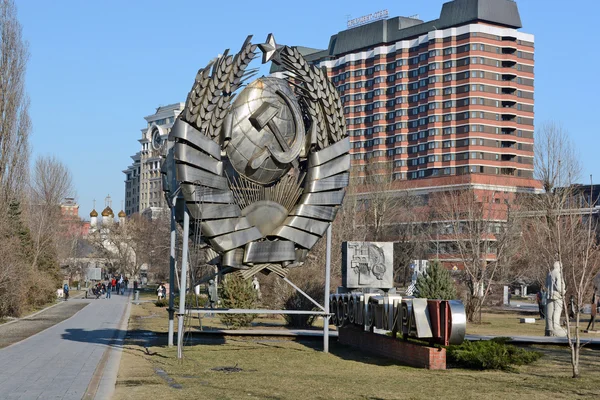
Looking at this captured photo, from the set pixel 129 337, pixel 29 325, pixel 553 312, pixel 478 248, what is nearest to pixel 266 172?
pixel 129 337

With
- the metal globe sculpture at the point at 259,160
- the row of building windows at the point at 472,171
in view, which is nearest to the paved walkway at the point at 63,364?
the metal globe sculpture at the point at 259,160

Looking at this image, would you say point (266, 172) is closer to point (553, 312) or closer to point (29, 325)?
point (553, 312)

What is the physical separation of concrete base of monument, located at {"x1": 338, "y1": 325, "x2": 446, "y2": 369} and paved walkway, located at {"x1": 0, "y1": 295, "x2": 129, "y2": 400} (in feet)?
25.7

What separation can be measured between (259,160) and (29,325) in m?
18.0

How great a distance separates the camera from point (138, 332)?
3297 cm

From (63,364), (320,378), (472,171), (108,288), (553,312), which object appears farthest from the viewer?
(472,171)

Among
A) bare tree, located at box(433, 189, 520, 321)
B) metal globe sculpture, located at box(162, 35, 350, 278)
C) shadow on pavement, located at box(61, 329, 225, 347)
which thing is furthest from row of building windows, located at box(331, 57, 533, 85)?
metal globe sculpture, located at box(162, 35, 350, 278)

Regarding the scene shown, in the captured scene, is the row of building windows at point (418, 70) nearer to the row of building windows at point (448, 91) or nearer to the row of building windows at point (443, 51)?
the row of building windows at point (443, 51)

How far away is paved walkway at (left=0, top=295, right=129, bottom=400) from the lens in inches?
648

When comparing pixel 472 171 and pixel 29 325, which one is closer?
pixel 29 325

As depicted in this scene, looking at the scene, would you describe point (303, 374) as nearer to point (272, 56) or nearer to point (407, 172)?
point (272, 56)

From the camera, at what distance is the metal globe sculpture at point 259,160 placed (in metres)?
23.5

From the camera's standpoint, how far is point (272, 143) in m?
24.6

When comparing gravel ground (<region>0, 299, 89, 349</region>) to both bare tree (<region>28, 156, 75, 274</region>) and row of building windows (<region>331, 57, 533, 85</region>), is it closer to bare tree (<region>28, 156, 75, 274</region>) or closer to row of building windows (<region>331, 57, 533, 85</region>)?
bare tree (<region>28, 156, 75, 274</region>)
